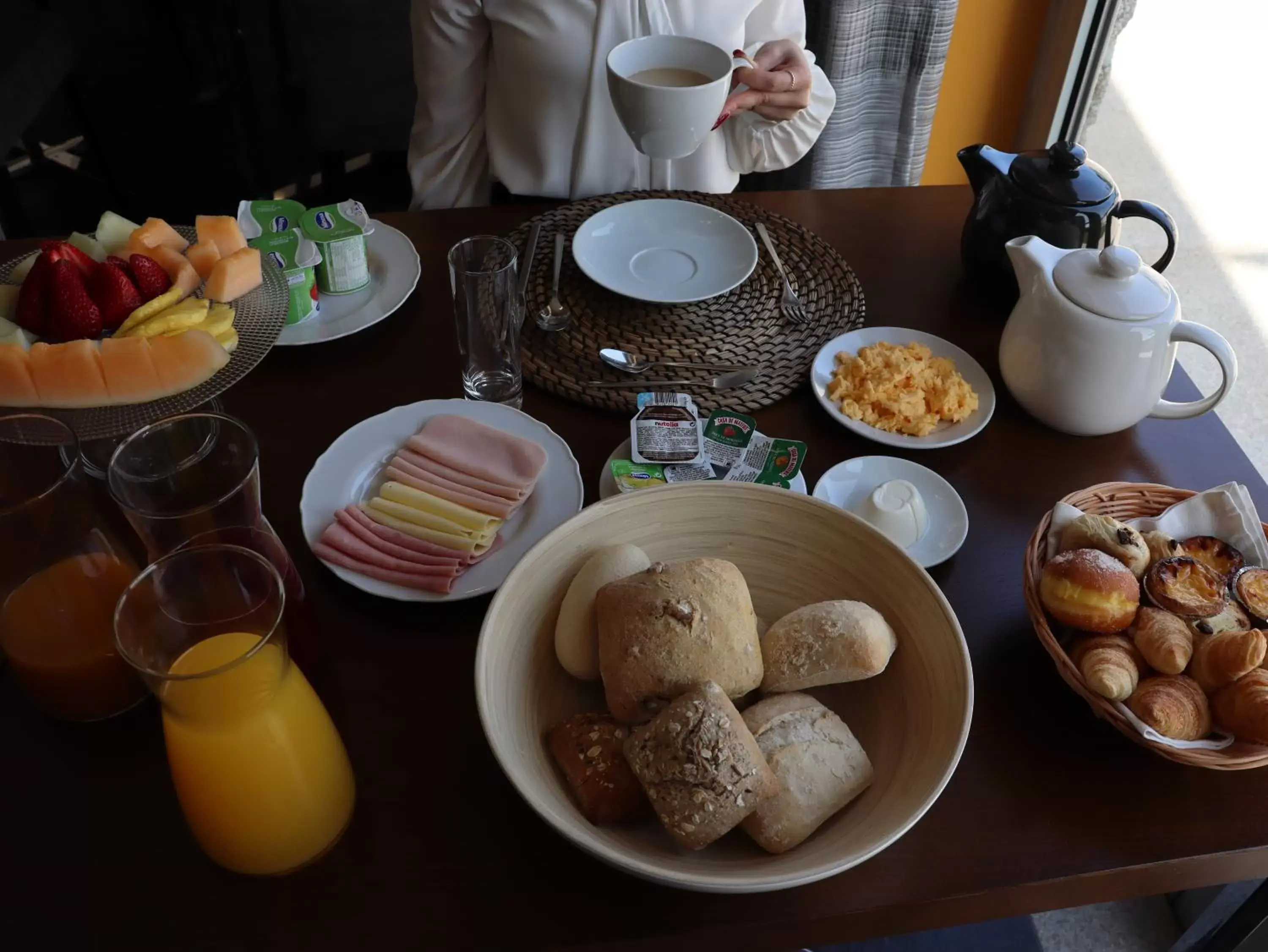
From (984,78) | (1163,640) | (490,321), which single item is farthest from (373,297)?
(984,78)

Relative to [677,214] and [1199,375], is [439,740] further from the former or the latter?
[1199,375]

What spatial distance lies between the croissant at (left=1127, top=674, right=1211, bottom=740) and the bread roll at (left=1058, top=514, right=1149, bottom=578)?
9cm

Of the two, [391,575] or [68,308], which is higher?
[68,308]

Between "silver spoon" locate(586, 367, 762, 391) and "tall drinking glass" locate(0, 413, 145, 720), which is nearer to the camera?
"tall drinking glass" locate(0, 413, 145, 720)

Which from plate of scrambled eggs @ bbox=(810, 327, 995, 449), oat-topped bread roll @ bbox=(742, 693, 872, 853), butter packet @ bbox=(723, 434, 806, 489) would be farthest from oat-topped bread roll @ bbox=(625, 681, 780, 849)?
plate of scrambled eggs @ bbox=(810, 327, 995, 449)

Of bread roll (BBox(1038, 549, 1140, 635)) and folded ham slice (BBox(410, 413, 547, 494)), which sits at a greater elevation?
bread roll (BBox(1038, 549, 1140, 635))

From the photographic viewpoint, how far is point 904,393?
969 millimetres

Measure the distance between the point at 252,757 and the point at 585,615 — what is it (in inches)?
9.1

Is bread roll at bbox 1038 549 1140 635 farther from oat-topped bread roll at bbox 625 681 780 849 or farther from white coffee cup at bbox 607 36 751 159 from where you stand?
white coffee cup at bbox 607 36 751 159

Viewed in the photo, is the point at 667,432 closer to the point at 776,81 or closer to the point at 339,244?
the point at 339,244

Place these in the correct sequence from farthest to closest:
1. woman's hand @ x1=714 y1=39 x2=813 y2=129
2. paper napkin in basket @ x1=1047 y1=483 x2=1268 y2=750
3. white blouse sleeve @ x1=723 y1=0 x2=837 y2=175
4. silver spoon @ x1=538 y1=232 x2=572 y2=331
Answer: white blouse sleeve @ x1=723 y1=0 x2=837 y2=175 → woman's hand @ x1=714 y1=39 x2=813 y2=129 → silver spoon @ x1=538 y1=232 x2=572 y2=331 → paper napkin in basket @ x1=1047 y1=483 x2=1268 y2=750

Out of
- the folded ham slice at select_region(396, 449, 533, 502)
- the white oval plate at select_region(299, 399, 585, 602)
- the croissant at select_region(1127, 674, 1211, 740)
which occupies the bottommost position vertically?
the white oval plate at select_region(299, 399, 585, 602)

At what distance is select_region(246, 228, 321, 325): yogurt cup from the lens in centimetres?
104

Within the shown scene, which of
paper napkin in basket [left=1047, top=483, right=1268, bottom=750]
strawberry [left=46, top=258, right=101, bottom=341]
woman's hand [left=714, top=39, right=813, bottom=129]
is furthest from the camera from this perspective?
woman's hand [left=714, top=39, right=813, bottom=129]
